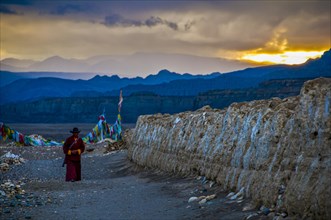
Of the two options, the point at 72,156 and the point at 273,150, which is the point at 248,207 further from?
the point at 72,156

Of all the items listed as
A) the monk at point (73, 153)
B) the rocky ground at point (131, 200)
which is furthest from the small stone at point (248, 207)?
the monk at point (73, 153)

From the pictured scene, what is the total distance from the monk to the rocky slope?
3.87 m

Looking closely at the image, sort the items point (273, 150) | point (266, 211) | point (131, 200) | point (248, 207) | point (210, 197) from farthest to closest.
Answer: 1. point (131, 200)
2. point (210, 197)
3. point (273, 150)
4. point (248, 207)
5. point (266, 211)

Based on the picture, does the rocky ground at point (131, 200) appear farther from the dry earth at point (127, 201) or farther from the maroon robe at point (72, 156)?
the maroon robe at point (72, 156)

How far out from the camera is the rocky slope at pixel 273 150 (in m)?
7.61

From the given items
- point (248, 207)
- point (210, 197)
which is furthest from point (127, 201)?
point (248, 207)

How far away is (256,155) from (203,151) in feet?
14.2

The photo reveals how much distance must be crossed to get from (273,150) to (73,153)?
10159 millimetres

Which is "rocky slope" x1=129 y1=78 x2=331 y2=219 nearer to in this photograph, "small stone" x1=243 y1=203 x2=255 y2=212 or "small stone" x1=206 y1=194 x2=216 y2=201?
"small stone" x1=243 y1=203 x2=255 y2=212

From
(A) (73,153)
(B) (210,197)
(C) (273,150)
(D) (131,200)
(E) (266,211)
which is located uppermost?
(C) (273,150)

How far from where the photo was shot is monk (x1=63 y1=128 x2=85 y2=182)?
1828 cm

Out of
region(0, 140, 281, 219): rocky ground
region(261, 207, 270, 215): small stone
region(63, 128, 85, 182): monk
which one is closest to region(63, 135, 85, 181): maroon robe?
region(63, 128, 85, 182): monk

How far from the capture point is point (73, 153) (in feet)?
60.0

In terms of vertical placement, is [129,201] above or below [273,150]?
below
